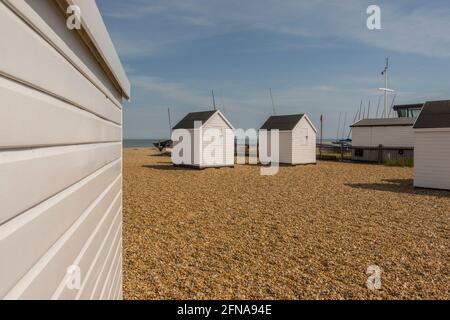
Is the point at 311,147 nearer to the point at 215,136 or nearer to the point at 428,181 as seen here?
the point at 215,136

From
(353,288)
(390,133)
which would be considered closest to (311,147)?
(390,133)

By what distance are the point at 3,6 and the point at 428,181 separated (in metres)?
15.3

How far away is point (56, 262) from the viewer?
151 centimetres

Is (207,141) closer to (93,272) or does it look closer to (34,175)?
(93,272)

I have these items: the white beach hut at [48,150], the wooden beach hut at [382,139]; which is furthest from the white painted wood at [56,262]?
the wooden beach hut at [382,139]

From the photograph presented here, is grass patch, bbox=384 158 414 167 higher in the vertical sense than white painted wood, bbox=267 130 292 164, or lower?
lower

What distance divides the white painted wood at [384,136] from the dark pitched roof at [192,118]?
14.0 metres

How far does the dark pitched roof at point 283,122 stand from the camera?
25.0 m

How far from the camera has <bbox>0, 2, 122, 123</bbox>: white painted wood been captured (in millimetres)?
1040

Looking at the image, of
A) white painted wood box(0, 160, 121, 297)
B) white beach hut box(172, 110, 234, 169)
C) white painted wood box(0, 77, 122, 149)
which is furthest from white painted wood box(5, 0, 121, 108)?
white beach hut box(172, 110, 234, 169)

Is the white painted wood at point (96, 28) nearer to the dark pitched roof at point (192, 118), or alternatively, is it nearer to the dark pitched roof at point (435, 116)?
the dark pitched roof at point (435, 116)

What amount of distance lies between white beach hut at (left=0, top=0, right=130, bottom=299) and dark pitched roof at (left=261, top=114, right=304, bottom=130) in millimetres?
22964

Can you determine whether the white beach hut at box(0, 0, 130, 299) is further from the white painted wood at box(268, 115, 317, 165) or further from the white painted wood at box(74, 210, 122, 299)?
the white painted wood at box(268, 115, 317, 165)

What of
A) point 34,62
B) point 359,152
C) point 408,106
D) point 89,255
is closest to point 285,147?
point 359,152
